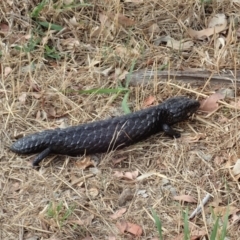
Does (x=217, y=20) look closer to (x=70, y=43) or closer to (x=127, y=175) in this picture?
(x=70, y=43)

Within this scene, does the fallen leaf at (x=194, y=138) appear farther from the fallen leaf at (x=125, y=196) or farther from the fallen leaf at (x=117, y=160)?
the fallen leaf at (x=125, y=196)

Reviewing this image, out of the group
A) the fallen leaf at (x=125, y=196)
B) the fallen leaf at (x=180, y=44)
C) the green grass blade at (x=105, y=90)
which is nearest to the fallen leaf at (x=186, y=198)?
the fallen leaf at (x=125, y=196)

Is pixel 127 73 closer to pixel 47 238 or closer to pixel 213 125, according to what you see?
pixel 213 125

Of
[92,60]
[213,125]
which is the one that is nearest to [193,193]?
[213,125]

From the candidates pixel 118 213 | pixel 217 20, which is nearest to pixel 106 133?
pixel 118 213

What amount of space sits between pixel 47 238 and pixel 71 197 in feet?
1.23

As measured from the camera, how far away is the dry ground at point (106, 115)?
4172mm

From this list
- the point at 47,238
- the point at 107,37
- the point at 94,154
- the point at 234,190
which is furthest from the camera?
the point at 107,37

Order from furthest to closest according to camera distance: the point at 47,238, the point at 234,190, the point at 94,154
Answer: the point at 94,154 < the point at 234,190 < the point at 47,238

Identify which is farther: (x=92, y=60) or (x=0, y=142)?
(x=92, y=60)

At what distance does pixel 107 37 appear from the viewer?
18.8ft

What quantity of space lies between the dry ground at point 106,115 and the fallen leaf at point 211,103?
0.20 feet

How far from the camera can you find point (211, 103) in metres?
5.04

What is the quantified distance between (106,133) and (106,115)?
13.1 inches
